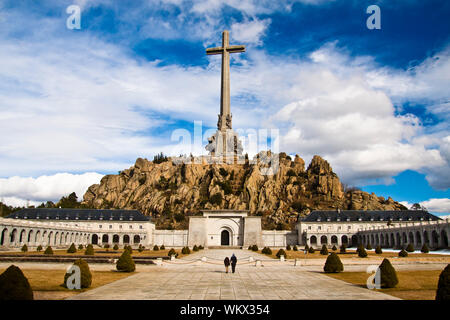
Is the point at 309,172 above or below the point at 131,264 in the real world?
above

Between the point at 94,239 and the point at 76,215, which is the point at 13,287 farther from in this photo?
the point at 76,215

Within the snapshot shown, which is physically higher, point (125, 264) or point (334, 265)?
point (334, 265)

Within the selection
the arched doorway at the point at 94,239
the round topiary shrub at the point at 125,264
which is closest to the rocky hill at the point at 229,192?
the arched doorway at the point at 94,239

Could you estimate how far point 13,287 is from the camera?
10.9 meters

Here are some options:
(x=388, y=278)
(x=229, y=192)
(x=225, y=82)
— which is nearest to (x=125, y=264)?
(x=388, y=278)

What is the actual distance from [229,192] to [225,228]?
108 feet

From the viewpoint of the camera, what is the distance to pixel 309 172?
123 m

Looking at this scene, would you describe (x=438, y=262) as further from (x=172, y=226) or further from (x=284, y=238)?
(x=172, y=226)

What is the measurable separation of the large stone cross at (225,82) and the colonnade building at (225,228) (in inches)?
1515

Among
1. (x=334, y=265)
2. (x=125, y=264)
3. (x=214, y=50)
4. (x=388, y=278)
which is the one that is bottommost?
(x=125, y=264)

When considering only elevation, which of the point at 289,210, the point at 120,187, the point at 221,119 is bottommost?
the point at 289,210

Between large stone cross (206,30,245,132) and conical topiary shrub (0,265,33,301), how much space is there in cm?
9734
